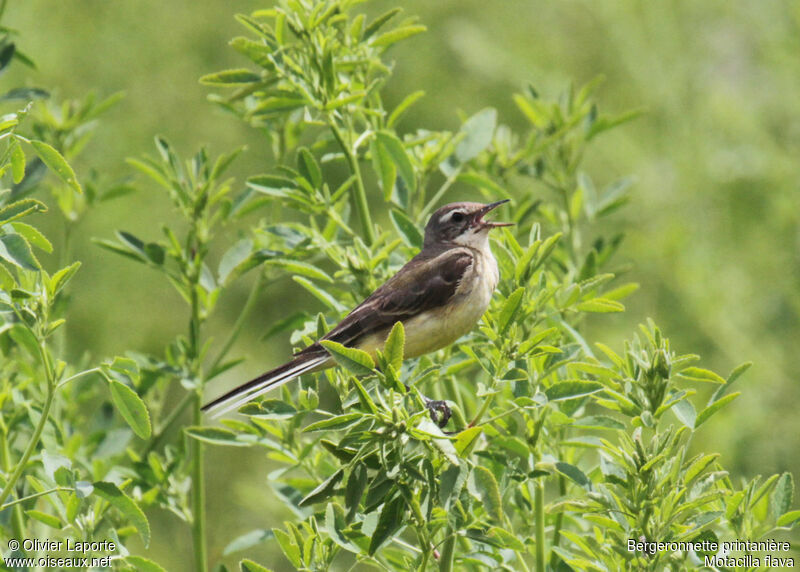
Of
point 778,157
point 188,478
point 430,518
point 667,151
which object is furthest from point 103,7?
point 430,518

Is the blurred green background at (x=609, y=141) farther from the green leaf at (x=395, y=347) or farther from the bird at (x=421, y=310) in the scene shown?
the green leaf at (x=395, y=347)

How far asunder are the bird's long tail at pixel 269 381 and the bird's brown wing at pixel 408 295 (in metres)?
0.04

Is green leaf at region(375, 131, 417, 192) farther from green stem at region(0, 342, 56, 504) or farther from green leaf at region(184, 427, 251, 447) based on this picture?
green stem at region(0, 342, 56, 504)

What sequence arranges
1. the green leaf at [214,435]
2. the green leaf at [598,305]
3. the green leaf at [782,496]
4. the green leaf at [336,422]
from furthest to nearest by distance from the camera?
the green leaf at [214,435], the green leaf at [598,305], the green leaf at [782,496], the green leaf at [336,422]

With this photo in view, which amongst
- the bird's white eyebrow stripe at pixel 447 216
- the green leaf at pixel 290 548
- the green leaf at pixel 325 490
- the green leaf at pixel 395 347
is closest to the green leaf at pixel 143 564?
the green leaf at pixel 290 548

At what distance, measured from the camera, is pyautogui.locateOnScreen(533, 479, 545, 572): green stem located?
2422mm

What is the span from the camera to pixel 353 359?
221cm

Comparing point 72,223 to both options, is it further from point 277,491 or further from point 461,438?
point 461,438

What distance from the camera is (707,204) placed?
21.3 ft

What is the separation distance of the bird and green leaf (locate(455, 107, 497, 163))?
0.63 feet

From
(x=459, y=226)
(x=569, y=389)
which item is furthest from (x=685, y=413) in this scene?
(x=459, y=226)

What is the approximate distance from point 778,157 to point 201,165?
12.6 feet

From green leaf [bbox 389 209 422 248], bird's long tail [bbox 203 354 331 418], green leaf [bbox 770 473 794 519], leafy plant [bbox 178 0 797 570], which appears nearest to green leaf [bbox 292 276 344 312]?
leafy plant [bbox 178 0 797 570]

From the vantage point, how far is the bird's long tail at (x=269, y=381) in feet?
9.48
